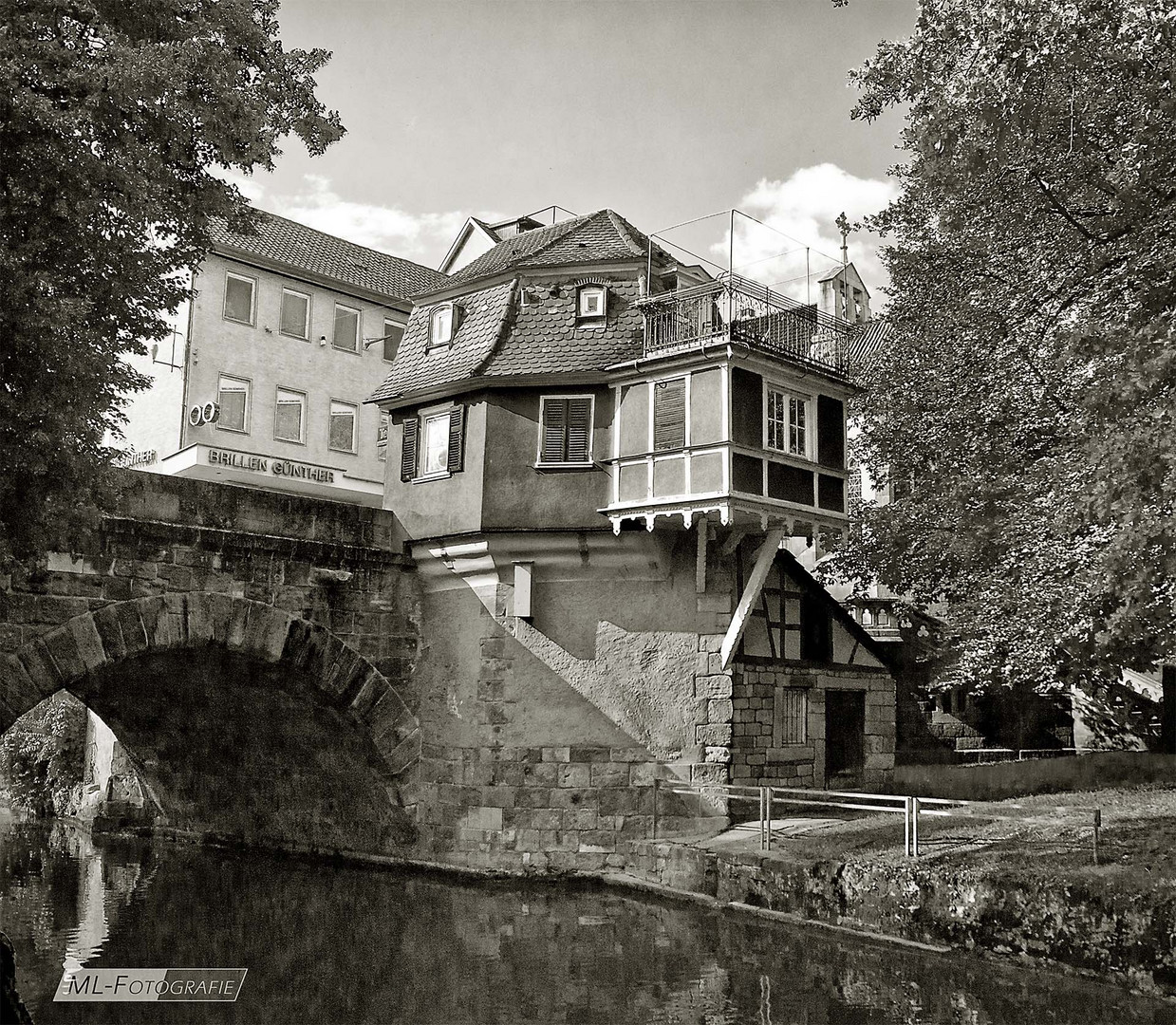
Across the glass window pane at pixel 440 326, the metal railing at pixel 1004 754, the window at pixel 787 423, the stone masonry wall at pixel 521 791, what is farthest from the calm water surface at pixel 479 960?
the metal railing at pixel 1004 754

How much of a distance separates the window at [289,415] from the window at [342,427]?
3.24ft

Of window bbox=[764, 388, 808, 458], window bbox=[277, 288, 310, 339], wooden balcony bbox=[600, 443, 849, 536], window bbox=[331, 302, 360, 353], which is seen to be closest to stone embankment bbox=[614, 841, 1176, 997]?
wooden balcony bbox=[600, 443, 849, 536]

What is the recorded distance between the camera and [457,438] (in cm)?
2047

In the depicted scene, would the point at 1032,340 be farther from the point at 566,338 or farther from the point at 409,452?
the point at 409,452

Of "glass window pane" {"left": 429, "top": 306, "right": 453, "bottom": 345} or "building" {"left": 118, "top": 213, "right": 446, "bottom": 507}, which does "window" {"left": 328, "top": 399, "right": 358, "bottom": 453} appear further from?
"glass window pane" {"left": 429, "top": 306, "right": 453, "bottom": 345}

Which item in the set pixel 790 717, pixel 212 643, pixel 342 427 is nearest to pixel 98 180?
pixel 212 643

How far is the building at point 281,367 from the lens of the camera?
29750mm

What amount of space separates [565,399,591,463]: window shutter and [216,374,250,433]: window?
1350 cm

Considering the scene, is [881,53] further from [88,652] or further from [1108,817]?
[88,652]

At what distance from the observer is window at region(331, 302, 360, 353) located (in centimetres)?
3309

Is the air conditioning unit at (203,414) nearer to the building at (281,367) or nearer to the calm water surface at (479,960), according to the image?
the building at (281,367)

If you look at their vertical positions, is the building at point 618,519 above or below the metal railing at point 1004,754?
above

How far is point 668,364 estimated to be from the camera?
62.5 ft

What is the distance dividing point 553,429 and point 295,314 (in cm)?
1454
